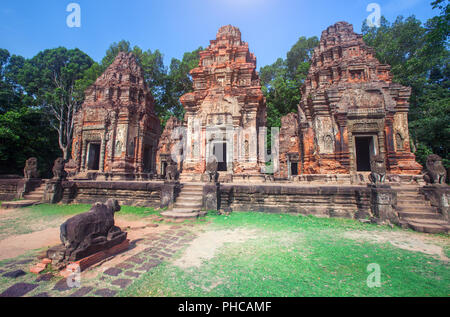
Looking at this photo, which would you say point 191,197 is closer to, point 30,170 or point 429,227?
point 429,227

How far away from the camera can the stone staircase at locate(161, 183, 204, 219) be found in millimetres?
5859

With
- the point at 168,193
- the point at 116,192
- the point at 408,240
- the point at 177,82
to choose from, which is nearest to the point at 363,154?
the point at 408,240

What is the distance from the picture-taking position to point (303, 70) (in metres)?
25.1

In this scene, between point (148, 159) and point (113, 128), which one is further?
point (148, 159)

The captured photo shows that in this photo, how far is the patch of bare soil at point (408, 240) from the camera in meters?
3.68

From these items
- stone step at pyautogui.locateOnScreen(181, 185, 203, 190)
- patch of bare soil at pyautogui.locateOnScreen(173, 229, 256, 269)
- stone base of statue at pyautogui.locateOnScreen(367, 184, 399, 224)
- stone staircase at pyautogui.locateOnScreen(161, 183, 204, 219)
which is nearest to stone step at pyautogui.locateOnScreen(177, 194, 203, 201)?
stone staircase at pyautogui.locateOnScreen(161, 183, 204, 219)

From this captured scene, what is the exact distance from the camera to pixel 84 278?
2.50 metres

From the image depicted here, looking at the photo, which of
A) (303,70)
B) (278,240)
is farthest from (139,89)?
(303,70)

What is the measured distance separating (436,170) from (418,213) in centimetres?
166

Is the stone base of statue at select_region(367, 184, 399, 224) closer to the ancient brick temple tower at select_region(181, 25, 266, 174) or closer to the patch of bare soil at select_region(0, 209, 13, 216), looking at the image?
the ancient brick temple tower at select_region(181, 25, 266, 174)

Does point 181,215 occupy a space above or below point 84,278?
above

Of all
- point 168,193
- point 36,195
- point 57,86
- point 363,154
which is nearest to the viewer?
point 168,193
